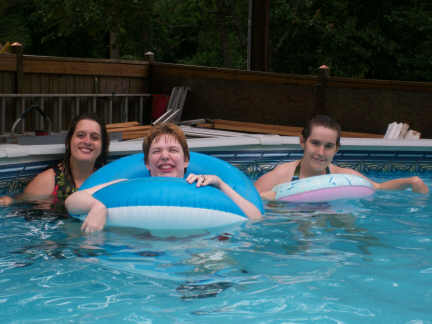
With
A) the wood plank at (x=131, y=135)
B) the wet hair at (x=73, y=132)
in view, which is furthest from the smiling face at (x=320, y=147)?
the wood plank at (x=131, y=135)

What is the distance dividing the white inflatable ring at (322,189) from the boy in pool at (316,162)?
0.57 ft

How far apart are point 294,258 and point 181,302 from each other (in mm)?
914

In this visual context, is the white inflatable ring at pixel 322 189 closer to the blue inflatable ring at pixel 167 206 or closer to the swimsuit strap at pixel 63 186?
the blue inflatable ring at pixel 167 206

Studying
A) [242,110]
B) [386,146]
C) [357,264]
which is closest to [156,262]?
[357,264]

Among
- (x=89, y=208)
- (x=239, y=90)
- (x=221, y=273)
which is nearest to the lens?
(x=221, y=273)

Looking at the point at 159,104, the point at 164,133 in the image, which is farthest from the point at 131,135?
the point at 164,133

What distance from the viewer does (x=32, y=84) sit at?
795 cm

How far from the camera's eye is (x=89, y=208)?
11.7 ft

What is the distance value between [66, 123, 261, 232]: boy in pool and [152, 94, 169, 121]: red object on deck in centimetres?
588

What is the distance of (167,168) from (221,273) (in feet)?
3.09

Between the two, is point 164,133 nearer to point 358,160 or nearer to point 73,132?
point 73,132

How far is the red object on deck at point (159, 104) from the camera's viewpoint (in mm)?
9656

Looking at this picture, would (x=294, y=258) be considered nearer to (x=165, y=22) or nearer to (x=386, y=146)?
(x=386, y=146)

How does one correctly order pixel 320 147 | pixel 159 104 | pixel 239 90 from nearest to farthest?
pixel 320 147 → pixel 239 90 → pixel 159 104
